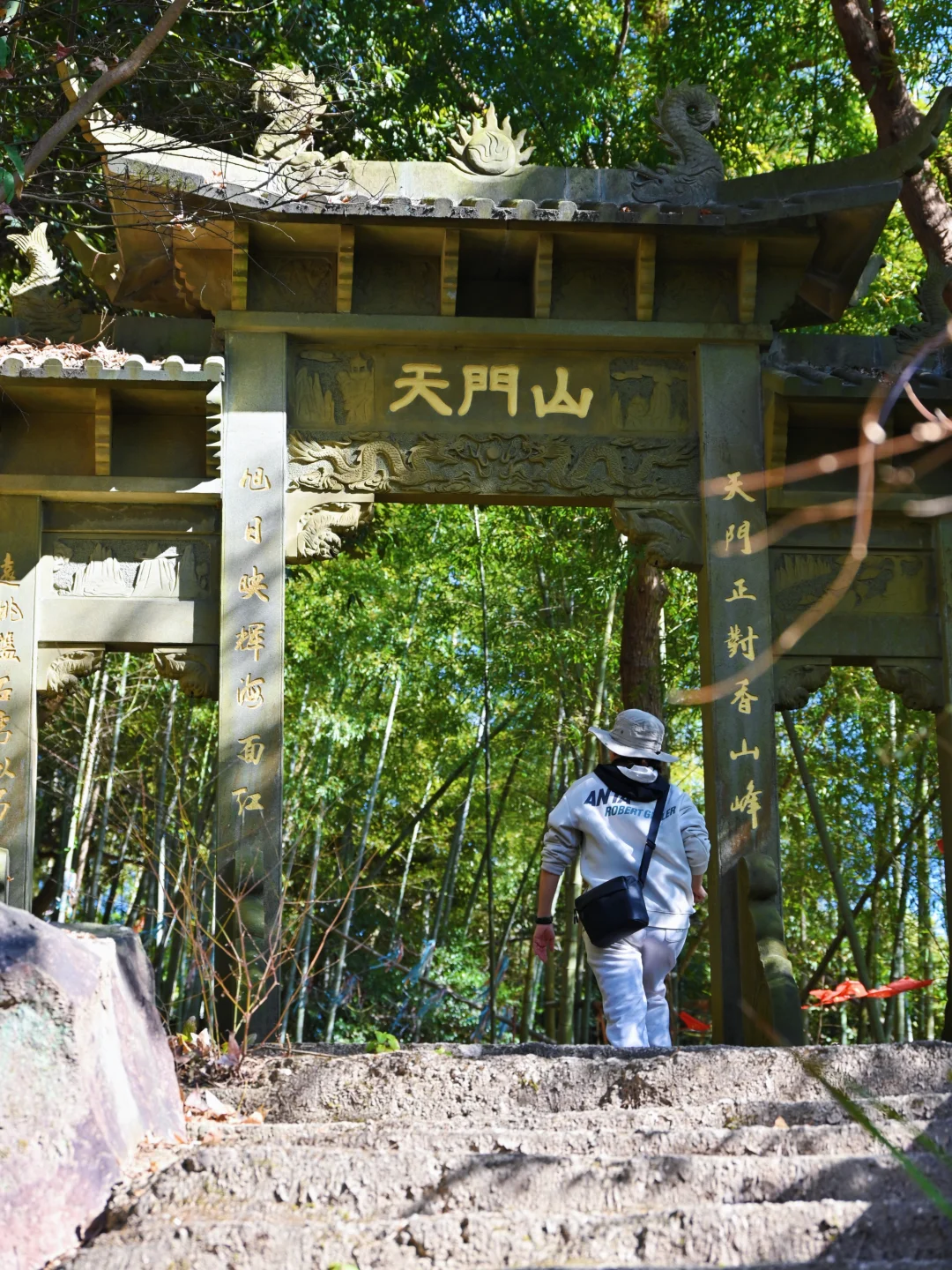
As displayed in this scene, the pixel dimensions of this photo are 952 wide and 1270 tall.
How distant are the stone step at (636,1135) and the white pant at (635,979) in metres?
1.66

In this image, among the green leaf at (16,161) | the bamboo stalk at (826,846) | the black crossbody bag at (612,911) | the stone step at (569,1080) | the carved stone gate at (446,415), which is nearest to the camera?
the stone step at (569,1080)

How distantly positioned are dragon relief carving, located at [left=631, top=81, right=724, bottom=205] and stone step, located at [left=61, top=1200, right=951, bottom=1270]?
5.46 metres

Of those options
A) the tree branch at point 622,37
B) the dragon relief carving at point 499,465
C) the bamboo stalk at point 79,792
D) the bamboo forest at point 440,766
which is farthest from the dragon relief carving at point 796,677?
the tree branch at point 622,37

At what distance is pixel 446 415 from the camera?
284 inches

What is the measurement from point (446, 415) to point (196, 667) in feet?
5.74

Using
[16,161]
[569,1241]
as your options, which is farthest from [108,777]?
[569,1241]

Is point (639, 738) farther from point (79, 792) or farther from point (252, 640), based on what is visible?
point (79, 792)

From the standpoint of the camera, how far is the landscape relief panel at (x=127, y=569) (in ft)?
22.9

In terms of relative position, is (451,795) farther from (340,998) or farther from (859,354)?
(859,354)

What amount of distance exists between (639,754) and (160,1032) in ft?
7.68

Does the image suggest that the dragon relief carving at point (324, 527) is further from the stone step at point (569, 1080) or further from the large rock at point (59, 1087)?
the large rock at point (59, 1087)

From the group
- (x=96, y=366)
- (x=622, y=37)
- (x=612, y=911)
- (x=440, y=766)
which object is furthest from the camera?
(x=440, y=766)

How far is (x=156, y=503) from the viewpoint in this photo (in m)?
7.08

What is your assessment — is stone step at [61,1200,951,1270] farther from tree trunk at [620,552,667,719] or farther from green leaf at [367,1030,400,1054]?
tree trunk at [620,552,667,719]
